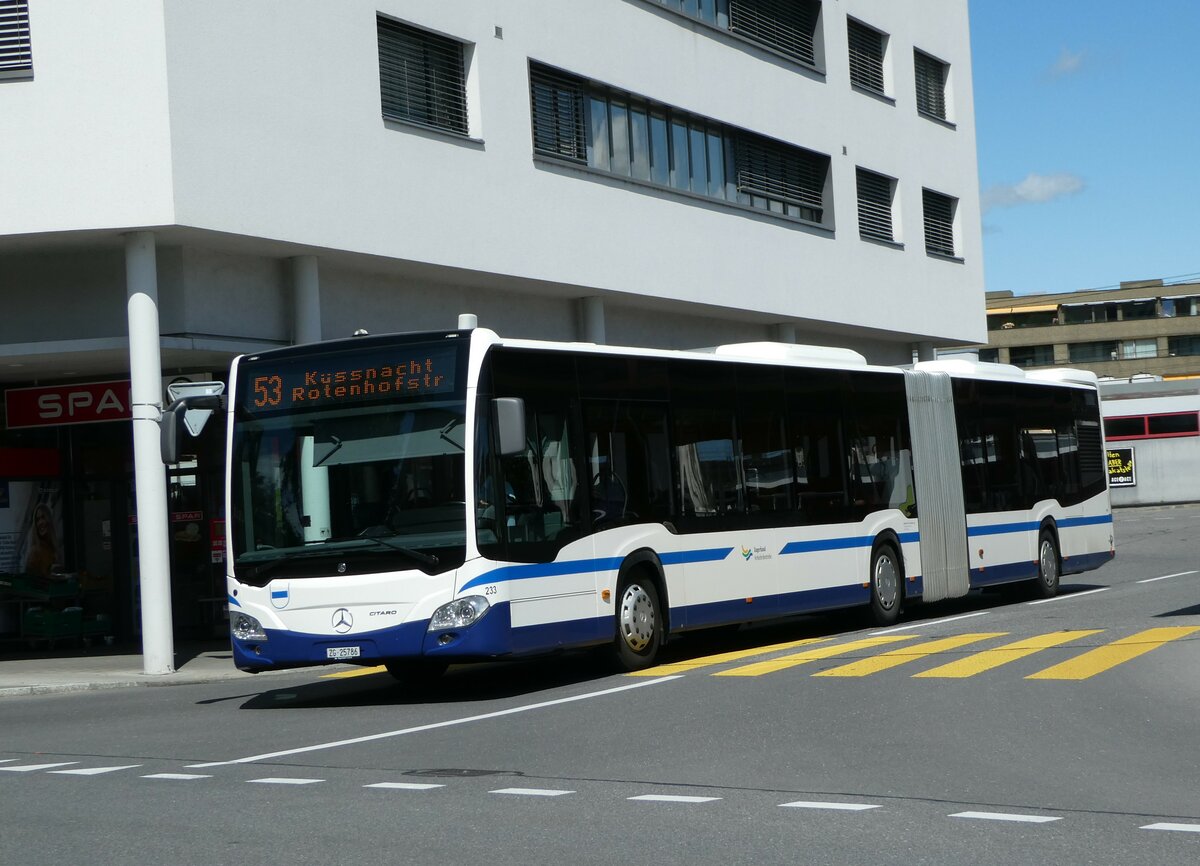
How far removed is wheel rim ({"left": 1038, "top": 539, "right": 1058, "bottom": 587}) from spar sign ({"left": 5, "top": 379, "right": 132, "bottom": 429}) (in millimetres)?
12392

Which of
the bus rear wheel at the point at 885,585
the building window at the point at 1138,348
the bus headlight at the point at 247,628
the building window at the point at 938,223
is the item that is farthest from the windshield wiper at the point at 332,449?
the building window at the point at 1138,348

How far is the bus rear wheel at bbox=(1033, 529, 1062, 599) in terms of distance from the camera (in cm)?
2255

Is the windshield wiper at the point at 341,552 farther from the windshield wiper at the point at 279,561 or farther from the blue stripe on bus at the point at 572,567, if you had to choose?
the blue stripe on bus at the point at 572,567

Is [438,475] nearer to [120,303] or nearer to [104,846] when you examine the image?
[104,846]

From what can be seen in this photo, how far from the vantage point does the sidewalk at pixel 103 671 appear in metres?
16.8

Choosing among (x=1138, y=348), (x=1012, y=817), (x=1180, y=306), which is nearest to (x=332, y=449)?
(x=1012, y=817)

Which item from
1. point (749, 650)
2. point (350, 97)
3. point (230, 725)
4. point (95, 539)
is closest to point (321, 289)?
point (350, 97)

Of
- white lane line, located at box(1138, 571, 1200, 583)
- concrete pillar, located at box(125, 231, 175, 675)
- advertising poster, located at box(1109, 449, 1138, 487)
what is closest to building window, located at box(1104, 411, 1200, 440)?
advertising poster, located at box(1109, 449, 1138, 487)

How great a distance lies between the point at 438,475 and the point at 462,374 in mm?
830

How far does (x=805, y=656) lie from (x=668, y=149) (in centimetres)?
1365

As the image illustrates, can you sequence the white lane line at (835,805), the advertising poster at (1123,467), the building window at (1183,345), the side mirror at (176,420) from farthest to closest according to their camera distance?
the building window at (1183,345) → the advertising poster at (1123,467) → the side mirror at (176,420) → the white lane line at (835,805)

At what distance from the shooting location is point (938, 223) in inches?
1421

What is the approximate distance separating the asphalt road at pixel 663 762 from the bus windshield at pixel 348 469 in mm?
1277

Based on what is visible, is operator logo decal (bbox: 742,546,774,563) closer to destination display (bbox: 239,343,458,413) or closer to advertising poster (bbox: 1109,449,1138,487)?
destination display (bbox: 239,343,458,413)
